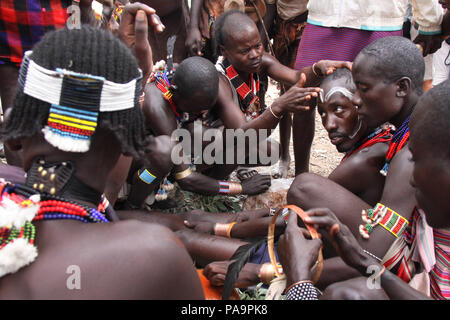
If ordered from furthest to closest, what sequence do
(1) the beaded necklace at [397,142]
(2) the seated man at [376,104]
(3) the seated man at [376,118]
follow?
(2) the seated man at [376,104] → (1) the beaded necklace at [397,142] → (3) the seated man at [376,118]

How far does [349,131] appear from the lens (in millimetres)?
3049

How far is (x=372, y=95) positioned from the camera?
2.67 metres

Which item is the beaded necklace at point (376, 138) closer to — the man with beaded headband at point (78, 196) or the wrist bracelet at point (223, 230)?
the wrist bracelet at point (223, 230)

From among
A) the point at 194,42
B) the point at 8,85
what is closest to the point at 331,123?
the point at 194,42

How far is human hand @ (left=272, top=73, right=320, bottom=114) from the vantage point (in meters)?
3.10

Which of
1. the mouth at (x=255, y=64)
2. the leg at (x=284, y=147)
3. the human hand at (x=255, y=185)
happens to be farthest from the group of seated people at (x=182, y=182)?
the leg at (x=284, y=147)

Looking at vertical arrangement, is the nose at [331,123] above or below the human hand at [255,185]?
above

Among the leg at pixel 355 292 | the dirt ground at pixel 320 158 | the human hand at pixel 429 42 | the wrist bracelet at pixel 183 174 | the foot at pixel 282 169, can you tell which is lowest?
the dirt ground at pixel 320 158

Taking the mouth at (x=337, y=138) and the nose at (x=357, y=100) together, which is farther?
the mouth at (x=337, y=138)

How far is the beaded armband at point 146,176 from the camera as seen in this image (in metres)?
3.33

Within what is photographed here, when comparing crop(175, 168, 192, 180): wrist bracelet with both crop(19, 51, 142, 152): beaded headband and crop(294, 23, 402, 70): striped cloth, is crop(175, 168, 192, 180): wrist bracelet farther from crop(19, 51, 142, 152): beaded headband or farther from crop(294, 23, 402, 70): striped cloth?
crop(19, 51, 142, 152): beaded headband

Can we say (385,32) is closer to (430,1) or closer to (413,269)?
(430,1)

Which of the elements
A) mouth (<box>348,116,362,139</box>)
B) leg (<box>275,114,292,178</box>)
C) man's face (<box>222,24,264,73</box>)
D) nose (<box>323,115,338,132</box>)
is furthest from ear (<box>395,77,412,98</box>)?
leg (<box>275,114,292,178</box>)

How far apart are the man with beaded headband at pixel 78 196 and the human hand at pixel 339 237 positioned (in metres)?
0.64
